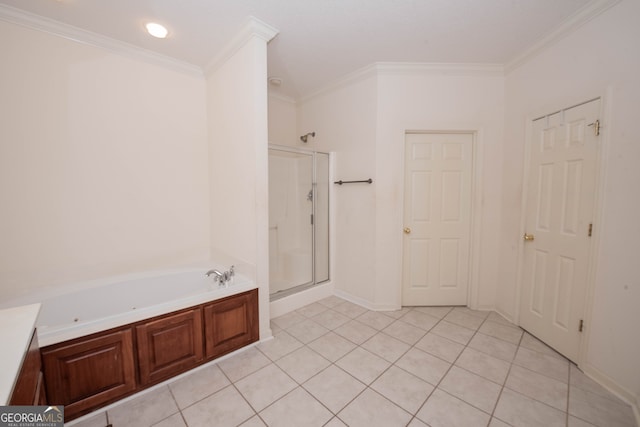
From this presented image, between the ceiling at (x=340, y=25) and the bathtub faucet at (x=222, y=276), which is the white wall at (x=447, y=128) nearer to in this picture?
the ceiling at (x=340, y=25)

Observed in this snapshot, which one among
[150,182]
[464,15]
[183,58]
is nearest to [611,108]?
[464,15]

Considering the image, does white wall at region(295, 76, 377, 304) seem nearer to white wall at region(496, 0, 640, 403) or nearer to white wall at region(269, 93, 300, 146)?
white wall at region(269, 93, 300, 146)

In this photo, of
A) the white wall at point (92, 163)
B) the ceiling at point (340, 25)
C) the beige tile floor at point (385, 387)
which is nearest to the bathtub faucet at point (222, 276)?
the beige tile floor at point (385, 387)

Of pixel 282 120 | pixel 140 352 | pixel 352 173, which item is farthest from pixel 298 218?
pixel 140 352

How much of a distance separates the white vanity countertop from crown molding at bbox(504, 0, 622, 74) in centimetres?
355

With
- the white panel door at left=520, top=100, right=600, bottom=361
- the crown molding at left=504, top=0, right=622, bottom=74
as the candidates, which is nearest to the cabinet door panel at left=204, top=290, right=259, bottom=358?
the white panel door at left=520, top=100, right=600, bottom=361

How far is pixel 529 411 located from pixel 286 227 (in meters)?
2.72

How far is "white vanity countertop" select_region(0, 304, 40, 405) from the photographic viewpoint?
0.72m

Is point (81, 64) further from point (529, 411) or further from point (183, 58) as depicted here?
point (529, 411)

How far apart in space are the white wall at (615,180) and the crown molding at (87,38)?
135 inches

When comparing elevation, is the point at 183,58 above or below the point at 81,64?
above

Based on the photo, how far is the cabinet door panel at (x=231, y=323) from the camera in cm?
185

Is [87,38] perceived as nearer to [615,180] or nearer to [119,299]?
[119,299]

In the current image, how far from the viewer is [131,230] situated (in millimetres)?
2295
